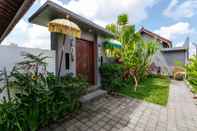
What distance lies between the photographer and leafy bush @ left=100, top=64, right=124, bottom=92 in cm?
710

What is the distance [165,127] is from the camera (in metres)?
4.04

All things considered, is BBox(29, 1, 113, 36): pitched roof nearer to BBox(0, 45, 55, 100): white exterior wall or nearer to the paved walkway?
BBox(0, 45, 55, 100): white exterior wall

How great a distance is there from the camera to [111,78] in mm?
7215

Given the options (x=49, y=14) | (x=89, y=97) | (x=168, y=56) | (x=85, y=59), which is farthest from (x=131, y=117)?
(x=168, y=56)

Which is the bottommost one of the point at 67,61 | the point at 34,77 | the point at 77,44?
the point at 34,77

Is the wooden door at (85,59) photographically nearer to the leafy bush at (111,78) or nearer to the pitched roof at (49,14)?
the leafy bush at (111,78)

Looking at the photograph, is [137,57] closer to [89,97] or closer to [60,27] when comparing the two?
[89,97]

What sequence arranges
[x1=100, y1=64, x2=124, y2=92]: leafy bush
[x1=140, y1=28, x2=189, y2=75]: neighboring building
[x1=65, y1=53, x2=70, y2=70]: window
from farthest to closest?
1. [x1=140, y1=28, x2=189, y2=75]: neighboring building
2. [x1=100, y1=64, x2=124, y2=92]: leafy bush
3. [x1=65, y1=53, x2=70, y2=70]: window

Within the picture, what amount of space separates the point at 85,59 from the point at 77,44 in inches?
37.8

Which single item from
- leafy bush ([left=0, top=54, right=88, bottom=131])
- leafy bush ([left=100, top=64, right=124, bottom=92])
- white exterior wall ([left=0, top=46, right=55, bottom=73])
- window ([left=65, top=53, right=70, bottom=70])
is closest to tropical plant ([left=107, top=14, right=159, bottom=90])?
leafy bush ([left=100, top=64, right=124, bottom=92])

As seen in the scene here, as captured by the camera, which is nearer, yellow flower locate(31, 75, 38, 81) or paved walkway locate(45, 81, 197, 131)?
yellow flower locate(31, 75, 38, 81)

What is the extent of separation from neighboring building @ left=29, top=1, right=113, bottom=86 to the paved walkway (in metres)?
1.72

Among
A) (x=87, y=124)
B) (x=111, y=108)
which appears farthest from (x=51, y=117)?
(x=111, y=108)

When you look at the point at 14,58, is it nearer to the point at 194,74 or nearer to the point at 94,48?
the point at 94,48
